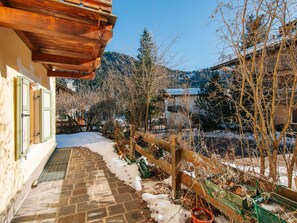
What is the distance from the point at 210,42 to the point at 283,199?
274 cm

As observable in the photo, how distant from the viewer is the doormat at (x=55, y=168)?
3809 mm

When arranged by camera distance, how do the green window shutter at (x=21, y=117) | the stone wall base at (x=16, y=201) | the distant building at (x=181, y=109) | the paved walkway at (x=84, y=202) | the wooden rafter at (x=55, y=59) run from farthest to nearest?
the distant building at (x=181, y=109), the wooden rafter at (x=55, y=59), the green window shutter at (x=21, y=117), the paved walkway at (x=84, y=202), the stone wall base at (x=16, y=201)

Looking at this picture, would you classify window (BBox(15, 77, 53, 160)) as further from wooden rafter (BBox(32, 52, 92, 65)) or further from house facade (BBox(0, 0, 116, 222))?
wooden rafter (BBox(32, 52, 92, 65))

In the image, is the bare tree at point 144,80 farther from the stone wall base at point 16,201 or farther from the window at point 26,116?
the stone wall base at point 16,201

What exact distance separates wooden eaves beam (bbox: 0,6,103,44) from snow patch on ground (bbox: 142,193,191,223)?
2610 mm

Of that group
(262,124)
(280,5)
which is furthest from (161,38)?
(262,124)

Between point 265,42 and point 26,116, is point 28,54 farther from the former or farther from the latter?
point 265,42

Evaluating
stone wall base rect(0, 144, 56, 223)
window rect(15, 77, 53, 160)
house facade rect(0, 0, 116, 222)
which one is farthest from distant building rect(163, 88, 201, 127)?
stone wall base rect(0, 144, 56, 223)

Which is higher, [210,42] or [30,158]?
[210,42]

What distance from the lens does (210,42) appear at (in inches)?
128

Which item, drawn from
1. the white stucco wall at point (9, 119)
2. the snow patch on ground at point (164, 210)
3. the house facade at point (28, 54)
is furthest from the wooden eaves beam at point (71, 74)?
the snow patch on ground at point (164, 210)

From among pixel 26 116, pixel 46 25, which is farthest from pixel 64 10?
pixel 26 116

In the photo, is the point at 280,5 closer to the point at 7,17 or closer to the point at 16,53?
the point at 7,17

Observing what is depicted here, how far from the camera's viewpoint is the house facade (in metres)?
1.91
